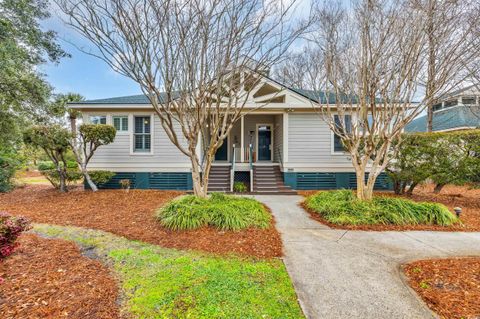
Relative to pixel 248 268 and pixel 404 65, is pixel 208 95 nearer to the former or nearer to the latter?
pixel 248 268

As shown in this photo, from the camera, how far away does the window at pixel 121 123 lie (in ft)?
33.7

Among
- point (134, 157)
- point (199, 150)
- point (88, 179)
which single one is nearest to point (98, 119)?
point (134, 157)

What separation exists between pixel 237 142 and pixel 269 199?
18.5 feet

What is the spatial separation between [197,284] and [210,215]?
2288 millimetres

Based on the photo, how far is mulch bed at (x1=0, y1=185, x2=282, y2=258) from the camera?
3.98m

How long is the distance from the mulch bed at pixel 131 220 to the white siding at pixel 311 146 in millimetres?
5966

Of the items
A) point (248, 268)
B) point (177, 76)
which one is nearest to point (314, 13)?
point (177, 76)

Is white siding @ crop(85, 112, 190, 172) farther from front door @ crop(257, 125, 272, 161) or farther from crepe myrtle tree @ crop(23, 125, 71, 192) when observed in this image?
front door @ crop(257, 125, 272, 161)

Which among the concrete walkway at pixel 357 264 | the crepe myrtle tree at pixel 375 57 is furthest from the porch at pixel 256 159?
the concrete walkway at pixel 357 264

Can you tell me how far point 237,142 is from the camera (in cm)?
1287

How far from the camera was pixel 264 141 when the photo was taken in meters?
12.9

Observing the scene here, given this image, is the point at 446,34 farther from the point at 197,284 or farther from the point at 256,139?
the point at 256,139

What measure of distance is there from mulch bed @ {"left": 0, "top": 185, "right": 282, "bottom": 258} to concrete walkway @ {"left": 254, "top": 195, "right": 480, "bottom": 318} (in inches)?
23.2

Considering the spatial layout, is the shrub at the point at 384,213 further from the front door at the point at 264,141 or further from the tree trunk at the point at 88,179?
the tree trunk at the point at 88,179
